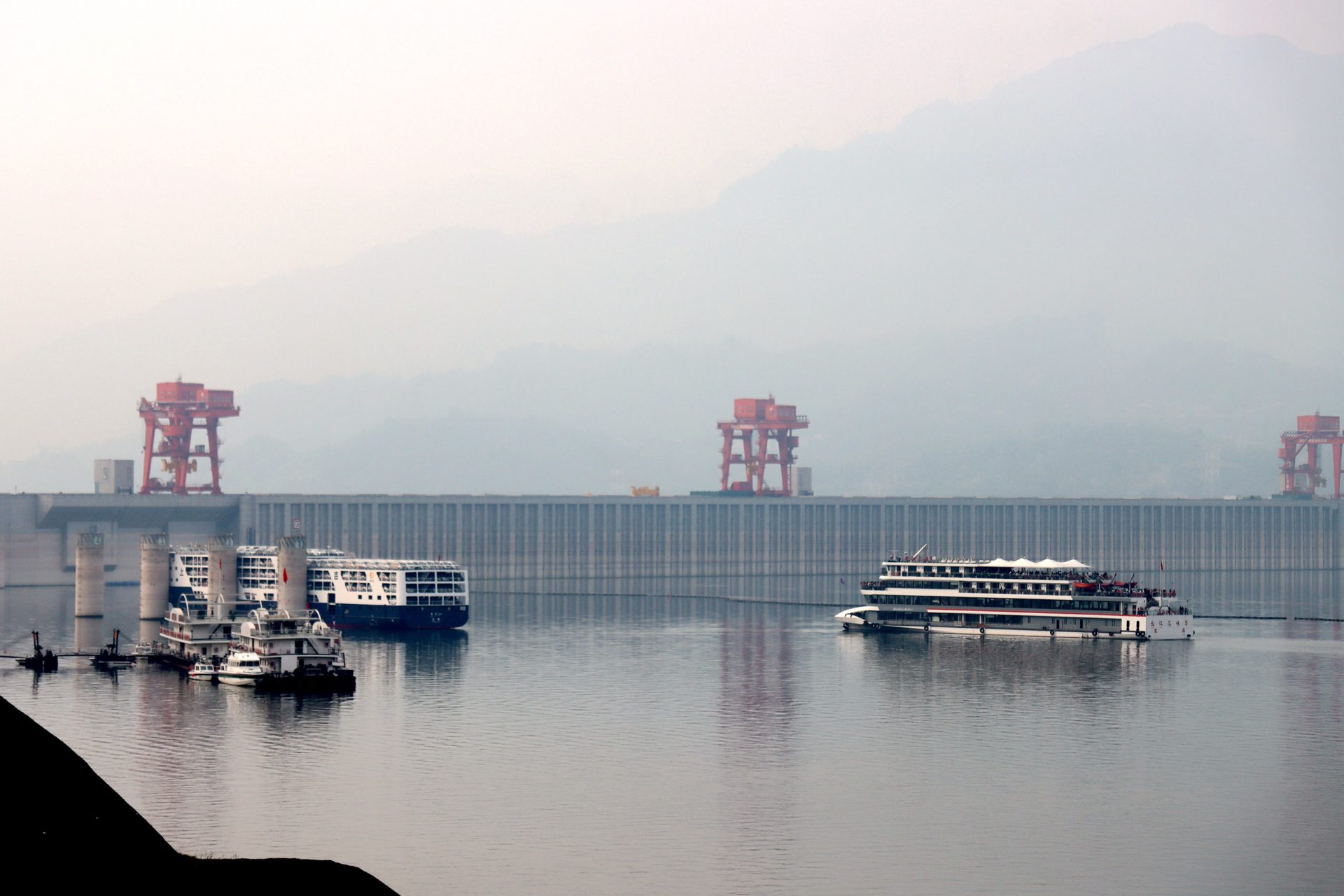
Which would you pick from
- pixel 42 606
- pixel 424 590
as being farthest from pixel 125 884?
pixel 42 606

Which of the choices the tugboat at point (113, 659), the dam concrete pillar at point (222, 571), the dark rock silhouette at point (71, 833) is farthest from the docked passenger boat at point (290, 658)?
the dark rock silhouette at point (71, 833)

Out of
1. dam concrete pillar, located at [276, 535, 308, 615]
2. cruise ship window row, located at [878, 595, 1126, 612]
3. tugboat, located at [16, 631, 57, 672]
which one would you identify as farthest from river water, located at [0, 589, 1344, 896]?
dam concrete pillar, located at [276, 535, 308, 615]

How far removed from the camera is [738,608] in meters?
178

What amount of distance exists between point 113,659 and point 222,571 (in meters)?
48.9

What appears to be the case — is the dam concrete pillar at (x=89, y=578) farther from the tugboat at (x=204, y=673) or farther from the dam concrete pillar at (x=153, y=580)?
the tugboat at (x=204, y=673)

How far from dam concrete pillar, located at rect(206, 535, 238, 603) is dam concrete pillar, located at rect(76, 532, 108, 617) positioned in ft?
34.4

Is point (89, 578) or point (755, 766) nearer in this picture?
point (755, 766)

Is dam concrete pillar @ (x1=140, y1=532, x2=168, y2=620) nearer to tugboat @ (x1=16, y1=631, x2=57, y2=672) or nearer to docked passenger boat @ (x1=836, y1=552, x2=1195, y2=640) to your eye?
tugboat @ (x1=16, y1=631, x2=57, y2=672)

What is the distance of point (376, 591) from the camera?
15750cm

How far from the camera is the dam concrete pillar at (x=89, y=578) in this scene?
6280 inches

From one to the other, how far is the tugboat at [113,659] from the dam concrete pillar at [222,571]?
146ft

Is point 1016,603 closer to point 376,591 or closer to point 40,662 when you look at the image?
point 376,591

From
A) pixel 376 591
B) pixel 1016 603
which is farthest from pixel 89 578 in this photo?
pixel 1016 603

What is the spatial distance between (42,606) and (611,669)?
280 ft
